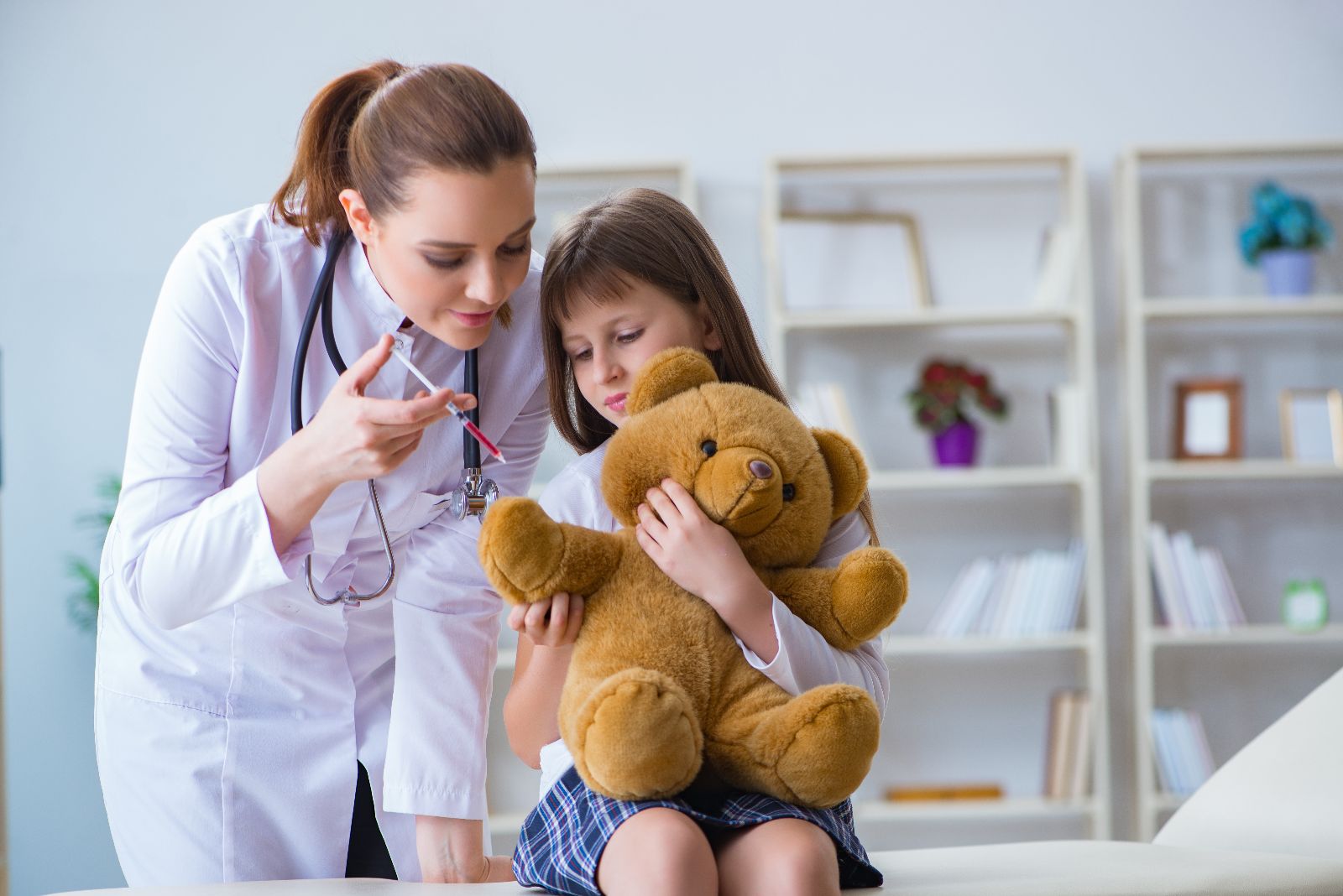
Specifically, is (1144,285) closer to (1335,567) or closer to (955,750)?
(1335,567)

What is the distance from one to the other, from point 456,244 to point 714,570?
1.34 ft

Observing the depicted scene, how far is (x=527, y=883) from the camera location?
1.23m

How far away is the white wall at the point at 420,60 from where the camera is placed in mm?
3375

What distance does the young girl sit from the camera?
103 cm

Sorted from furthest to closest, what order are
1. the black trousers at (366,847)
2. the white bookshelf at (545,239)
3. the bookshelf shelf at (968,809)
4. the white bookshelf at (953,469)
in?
the white bookshelf at (953,469) → the white bookshelf at (545,239) → the bookshelf shelf at (968,809) → the black trousers at (366,847)

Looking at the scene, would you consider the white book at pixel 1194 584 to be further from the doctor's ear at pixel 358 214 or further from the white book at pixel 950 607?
the doctor's ear at pixel 358 214

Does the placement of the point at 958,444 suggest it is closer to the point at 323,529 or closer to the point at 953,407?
the point at 953,407

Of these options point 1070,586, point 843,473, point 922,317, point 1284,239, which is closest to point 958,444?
point 922,317

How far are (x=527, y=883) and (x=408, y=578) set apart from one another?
1.34 feet

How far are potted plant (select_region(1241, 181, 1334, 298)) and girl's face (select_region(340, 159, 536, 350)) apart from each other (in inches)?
110

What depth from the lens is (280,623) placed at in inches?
56.9

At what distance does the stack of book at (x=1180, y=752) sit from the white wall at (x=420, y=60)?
226 mm

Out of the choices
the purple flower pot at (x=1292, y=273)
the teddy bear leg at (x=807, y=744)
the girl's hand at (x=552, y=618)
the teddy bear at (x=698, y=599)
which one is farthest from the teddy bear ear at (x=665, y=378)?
the purple flower pot at (x=1292, y=273)

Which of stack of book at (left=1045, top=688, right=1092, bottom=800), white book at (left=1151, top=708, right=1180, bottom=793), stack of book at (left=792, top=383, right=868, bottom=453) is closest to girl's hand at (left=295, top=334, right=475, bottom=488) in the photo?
stack of book at (left=792, top=383, right=868, bottom=453)
